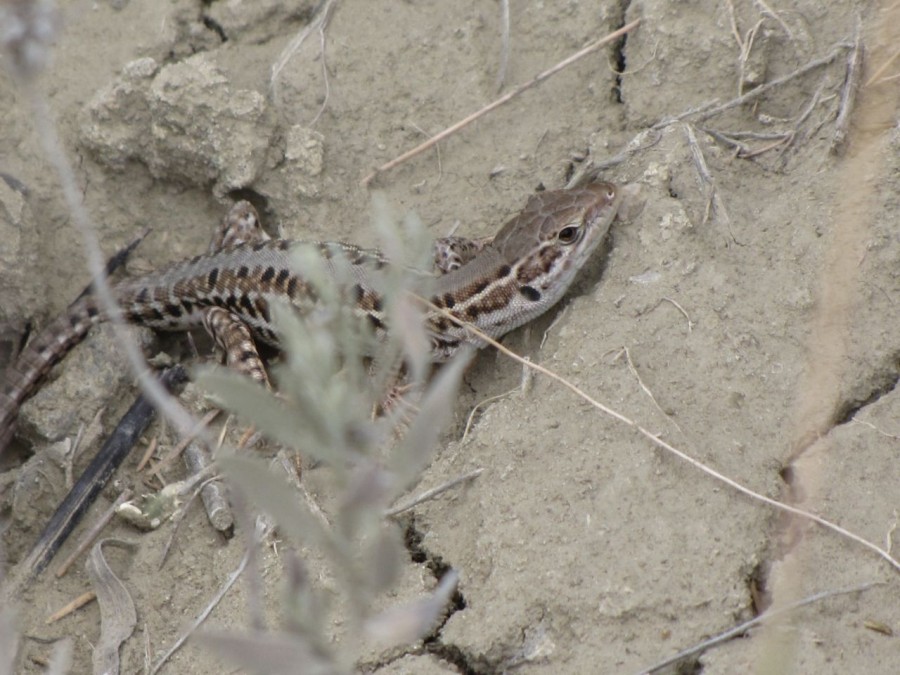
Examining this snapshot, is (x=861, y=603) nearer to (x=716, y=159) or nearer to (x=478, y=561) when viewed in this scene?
(x=478, y=561)

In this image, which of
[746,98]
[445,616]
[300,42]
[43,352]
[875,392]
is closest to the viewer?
[445,616]

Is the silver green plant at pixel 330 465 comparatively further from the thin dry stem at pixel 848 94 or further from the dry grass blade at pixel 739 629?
the thin dry stem at pixel 848 94

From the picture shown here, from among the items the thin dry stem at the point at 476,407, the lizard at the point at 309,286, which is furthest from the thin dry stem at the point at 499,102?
the thin dry stem at the point at 476,407

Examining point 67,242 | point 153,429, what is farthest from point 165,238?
point 153,429

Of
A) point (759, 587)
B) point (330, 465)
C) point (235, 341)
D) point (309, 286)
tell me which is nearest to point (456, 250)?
point (309, 286)

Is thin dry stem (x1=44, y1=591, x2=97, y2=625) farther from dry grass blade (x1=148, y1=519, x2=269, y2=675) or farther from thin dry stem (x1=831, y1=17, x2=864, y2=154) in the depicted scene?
thin dry stem (x1=831, y1=17, x2=864, y2=154)

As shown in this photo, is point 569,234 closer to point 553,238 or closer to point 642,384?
point 553,238

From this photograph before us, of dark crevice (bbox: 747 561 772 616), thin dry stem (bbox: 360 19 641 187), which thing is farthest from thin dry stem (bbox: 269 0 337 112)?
dark crevice (bbox: 747 561 772 616)
